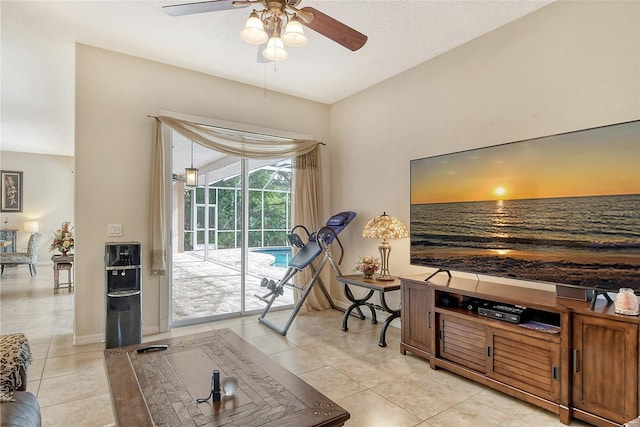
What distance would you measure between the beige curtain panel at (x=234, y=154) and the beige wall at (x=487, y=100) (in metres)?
0.44

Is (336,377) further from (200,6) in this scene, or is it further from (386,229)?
(200,6)

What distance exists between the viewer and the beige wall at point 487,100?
8.23 ft

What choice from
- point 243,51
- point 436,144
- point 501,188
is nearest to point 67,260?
point 243,51

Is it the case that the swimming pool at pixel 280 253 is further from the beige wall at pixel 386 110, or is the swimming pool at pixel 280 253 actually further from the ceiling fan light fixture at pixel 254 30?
the ceiling fan light fixture at pixel 254 30

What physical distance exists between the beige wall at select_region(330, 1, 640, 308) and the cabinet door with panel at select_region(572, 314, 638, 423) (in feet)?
4.81

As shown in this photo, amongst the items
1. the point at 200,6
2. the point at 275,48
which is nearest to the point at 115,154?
the point at 200,6

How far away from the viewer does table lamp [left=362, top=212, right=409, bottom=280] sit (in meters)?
3.71

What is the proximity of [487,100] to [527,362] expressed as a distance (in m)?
2.29

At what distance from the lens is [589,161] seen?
2.33 m

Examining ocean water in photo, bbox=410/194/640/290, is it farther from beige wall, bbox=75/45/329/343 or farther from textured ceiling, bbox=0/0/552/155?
beige wall, bbox=75/45/329/343

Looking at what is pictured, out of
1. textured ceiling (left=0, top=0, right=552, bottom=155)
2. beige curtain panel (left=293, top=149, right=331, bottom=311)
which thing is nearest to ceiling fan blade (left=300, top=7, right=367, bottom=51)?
textured ceiling (left=0, top=0, right=552, bottom=155)

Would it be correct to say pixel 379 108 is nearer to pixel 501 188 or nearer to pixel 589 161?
pixel 501 188

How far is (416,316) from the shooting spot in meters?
3.19

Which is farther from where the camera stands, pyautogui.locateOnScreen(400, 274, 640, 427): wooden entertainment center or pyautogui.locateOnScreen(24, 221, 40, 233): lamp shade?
pyautogui.locateOnScreen(24, 221, 40, 233): lamp shade
